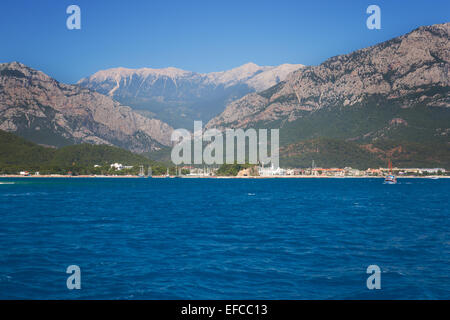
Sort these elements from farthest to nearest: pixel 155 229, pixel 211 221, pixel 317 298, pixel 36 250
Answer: pixel 211 221 < pixel 155 229 < pixel 36 250 < pixel 317 298

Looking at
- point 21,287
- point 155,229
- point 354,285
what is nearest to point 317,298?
point 354,285

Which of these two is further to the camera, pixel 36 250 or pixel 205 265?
pixel 36 250

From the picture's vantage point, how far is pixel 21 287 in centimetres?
2441

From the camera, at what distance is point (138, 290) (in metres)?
23.6

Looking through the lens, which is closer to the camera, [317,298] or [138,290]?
[317,298]

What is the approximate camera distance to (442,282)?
82.3 ft
